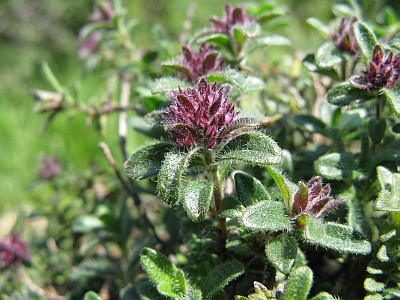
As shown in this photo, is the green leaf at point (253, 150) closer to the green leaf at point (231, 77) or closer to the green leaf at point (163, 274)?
the green leaf at point (231, 77)

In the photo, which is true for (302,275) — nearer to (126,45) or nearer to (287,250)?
(287,250)

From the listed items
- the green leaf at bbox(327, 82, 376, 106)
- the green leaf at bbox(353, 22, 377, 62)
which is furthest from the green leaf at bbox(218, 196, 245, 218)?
the green leaf at bbox(353, 22, 377, 62)

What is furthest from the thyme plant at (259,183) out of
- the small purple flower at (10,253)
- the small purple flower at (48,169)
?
the small purple flower at (48,169)

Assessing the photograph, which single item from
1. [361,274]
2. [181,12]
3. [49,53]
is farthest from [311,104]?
[49,53]

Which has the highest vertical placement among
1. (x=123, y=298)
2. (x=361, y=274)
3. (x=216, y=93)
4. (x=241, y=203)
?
(x=216, y=93)

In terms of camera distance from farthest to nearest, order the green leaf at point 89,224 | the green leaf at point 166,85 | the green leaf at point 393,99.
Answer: the green leaf at point 89,224 → the green leaf at point 166,85 → the green leaf at point 393,99

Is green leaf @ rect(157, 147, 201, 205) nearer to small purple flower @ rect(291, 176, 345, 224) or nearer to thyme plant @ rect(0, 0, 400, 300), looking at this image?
thyme plant @ rect(0, 0, 400, 300)

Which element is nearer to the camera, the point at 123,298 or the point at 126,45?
the point at 123,298
